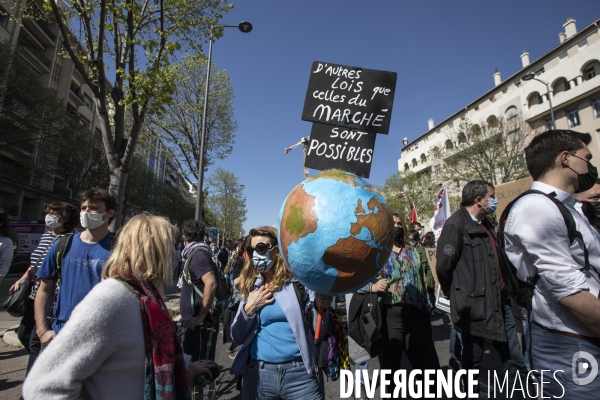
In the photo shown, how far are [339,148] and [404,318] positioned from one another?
1781 millimetres

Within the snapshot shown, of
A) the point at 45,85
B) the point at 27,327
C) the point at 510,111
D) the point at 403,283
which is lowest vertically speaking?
the point at 27,327

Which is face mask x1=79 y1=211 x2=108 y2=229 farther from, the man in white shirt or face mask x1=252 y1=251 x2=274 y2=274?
the man in white shirt

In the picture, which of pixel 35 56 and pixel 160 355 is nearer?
pixel 160 355

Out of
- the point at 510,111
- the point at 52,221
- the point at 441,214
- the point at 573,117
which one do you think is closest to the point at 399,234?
the point at 441,214

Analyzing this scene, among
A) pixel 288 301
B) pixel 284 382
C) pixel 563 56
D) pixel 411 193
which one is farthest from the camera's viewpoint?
pixel 411 193

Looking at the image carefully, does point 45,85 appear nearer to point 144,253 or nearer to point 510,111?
point 144,253

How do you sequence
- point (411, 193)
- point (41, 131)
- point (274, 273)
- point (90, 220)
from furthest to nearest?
point (411, 193)
point (41, 131)
point (90, 220)
point (274, 273)

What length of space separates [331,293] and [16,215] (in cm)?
3177

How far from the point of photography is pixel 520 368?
304 cm

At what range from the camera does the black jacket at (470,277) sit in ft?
9.22

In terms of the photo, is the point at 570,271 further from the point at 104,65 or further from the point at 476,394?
the point at 104,65

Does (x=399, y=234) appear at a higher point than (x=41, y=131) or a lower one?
lower

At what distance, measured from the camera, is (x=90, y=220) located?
2.68 m

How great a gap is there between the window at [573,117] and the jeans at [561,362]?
33243 mm
